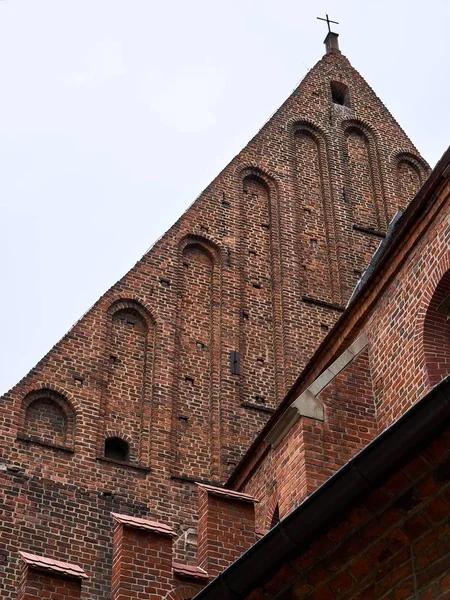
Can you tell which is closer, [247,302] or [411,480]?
[411,480]

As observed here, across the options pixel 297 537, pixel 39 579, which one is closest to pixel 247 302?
pixel 39 579

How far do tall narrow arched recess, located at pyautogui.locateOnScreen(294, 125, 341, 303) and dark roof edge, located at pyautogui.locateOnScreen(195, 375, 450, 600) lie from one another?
9.48m

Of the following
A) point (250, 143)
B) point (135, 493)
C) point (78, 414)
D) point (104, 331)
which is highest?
point (250, 143)

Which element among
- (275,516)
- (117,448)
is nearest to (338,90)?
(117,448)

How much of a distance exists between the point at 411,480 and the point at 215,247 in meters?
9.98

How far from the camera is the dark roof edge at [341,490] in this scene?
5.14m

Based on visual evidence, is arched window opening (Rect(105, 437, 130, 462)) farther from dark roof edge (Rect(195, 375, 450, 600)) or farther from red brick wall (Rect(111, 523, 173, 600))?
dark roof edge (Rect(195, 375, 450, 600))

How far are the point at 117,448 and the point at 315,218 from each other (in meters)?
5.95

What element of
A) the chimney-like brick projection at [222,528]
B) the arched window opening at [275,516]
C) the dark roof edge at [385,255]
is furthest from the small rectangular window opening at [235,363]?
the chimney-like brick projection at [222,528]

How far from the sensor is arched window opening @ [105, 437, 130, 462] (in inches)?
474

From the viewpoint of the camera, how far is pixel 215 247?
15.1m

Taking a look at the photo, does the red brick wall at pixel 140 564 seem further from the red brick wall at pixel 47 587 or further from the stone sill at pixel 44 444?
the stone sill at pixel 44 444

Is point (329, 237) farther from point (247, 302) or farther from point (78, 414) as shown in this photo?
point (78, 414)

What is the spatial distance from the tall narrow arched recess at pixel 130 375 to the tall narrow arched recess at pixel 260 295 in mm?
1295
